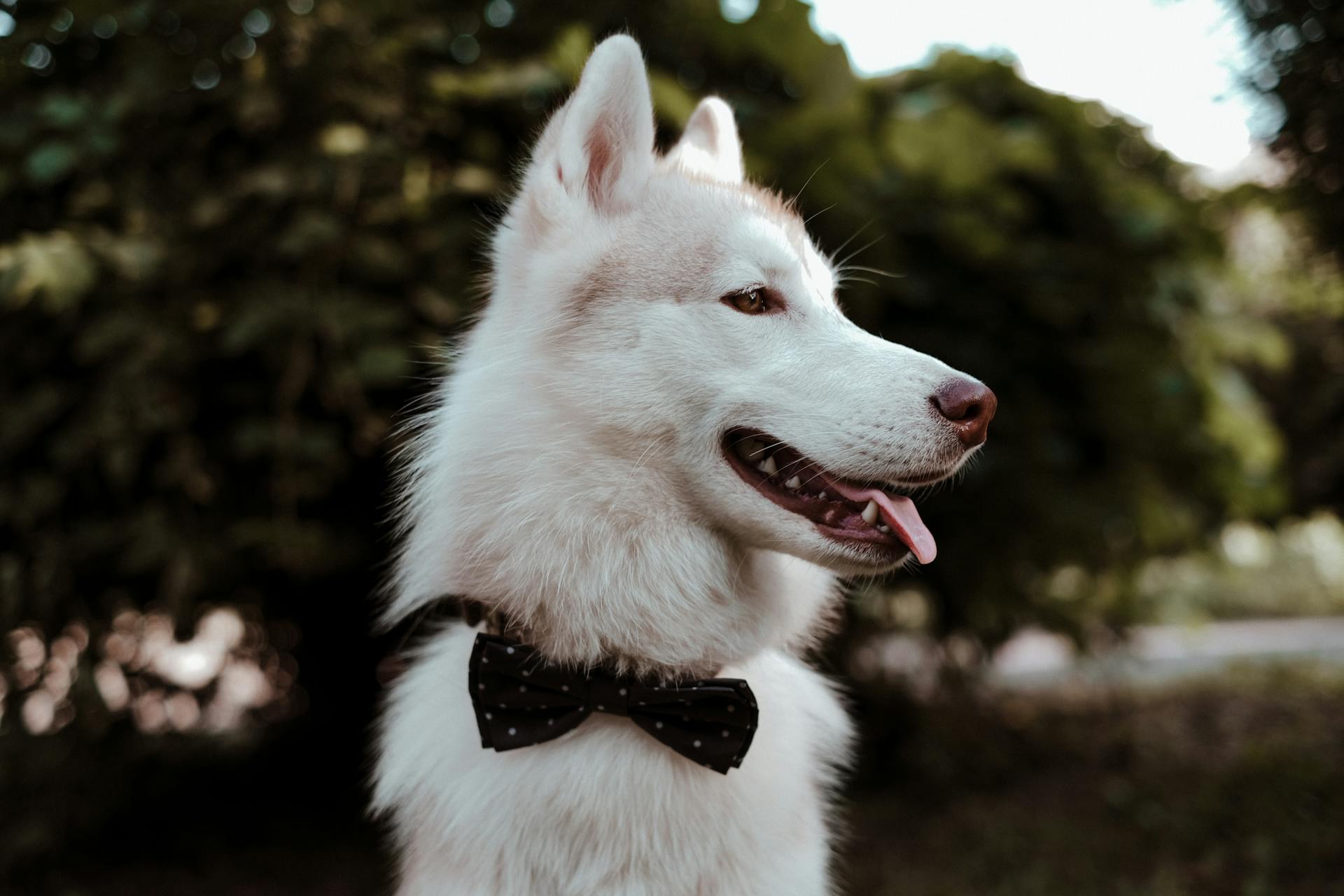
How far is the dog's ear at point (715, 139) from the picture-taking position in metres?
2.70

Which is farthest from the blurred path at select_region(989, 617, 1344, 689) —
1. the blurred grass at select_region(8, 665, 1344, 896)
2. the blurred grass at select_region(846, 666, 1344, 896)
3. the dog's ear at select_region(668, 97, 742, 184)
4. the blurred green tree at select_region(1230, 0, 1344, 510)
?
the dog's ear at select_region(668, 97, 742, 184)

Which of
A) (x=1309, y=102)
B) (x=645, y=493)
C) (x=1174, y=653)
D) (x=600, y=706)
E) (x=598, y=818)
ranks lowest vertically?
(x=1174, y=653)

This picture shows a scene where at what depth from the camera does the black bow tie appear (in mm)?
2018

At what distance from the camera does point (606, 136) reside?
2.28 meters

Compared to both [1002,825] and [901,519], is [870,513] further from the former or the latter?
[1002,825]

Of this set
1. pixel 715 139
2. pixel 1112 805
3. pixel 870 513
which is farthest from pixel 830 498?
pixel 1112 805

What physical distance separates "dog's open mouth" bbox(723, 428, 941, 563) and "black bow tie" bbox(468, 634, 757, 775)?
15.3 inches

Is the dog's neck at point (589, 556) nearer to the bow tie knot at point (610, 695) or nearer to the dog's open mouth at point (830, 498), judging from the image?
the bow tie knot at point (610, 695)

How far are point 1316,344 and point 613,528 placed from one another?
29.3 feet

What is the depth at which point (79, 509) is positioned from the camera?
3814 mm

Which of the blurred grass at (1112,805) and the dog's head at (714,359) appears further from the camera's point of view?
the blurred grass at (1112,805)

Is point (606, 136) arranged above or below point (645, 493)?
above

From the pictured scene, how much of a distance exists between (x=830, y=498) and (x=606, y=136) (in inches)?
38.4

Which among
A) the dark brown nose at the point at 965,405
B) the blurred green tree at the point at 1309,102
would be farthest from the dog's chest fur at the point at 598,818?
the blurred green tree at the point at 1309,102
